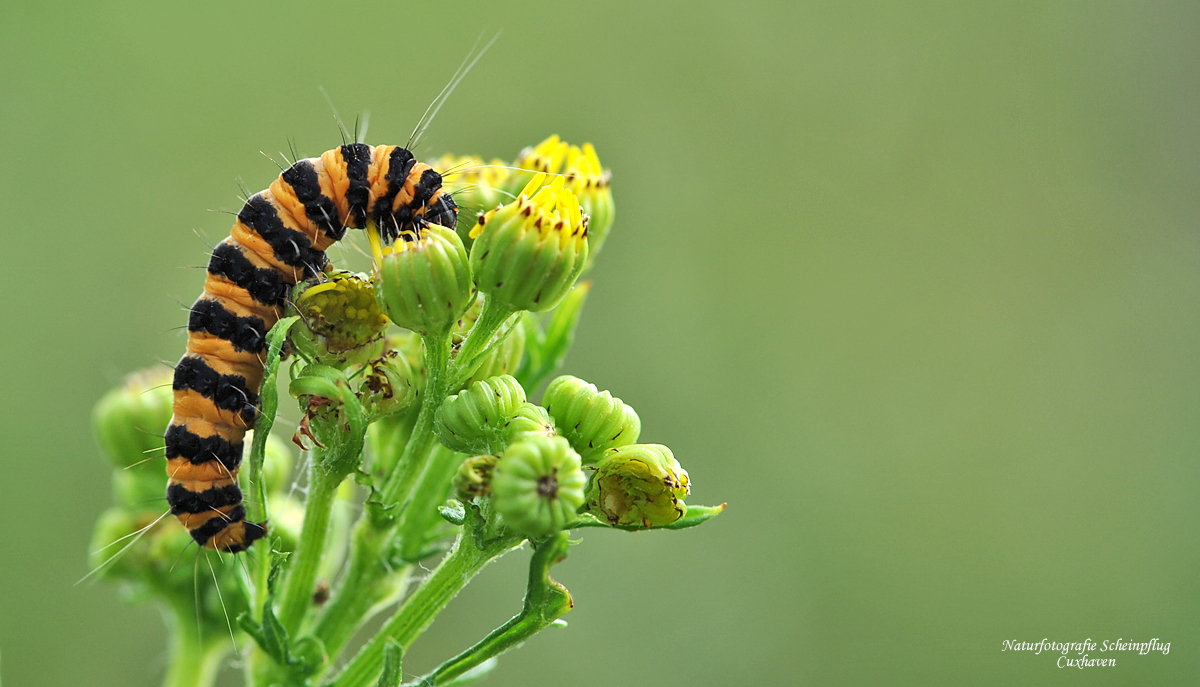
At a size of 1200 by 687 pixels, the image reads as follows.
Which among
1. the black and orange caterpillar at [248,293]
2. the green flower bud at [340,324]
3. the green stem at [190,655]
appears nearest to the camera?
the green flower bud at [340,324]

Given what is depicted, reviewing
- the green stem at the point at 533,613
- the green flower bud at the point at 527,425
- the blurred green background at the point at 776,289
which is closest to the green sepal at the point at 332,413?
the green flower bud at the point at 527,425

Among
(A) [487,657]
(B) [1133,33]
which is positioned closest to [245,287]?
(A) [487,657]

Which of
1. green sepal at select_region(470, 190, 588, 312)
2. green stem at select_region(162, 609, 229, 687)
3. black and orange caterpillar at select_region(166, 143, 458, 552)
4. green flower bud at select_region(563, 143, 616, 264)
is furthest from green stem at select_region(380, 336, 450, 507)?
green stem at select_region(162, 609, 229, 687)

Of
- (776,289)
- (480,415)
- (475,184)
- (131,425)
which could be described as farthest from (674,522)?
(776,289)

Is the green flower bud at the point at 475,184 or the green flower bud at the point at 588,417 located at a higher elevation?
the green flower bud at the point at 475,184

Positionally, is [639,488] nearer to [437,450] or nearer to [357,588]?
[437,450]

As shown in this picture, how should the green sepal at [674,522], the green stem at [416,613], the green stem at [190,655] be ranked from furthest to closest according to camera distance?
the green stem at [190,655] < the green stem at [416,613] < the green sepal at [674,522]

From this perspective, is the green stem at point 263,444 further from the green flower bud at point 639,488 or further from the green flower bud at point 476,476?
the green flower bud at point 639,488
